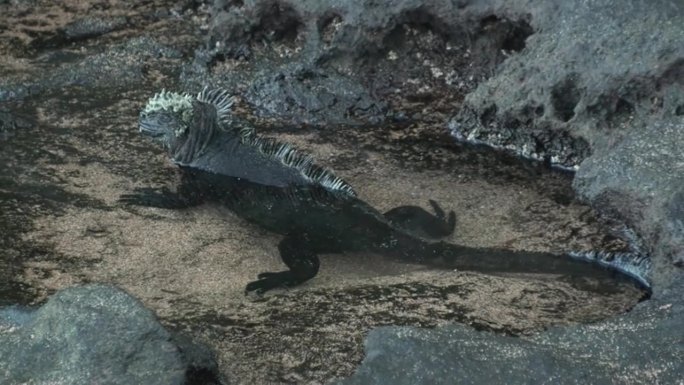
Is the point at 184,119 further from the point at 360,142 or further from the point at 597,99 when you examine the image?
the point at 597,99

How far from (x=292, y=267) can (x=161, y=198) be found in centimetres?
88

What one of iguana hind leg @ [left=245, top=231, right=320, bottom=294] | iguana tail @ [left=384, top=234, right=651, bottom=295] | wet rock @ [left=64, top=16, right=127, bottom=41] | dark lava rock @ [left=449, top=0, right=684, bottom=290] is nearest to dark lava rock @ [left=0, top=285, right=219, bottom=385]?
iguana hind leg @ [left=245, top=231, right=320, bottom=294]

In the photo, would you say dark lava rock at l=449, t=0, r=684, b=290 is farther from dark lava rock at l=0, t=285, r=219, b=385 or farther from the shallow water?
dark lava rock at l=0, t=285, r=219, b=385

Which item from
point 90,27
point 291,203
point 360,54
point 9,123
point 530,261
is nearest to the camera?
point 530,261

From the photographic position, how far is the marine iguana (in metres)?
4.36

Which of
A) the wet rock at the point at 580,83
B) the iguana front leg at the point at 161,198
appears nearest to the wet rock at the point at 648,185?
the wet rock at the point at 580,83

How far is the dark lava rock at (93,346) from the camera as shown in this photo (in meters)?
3.03

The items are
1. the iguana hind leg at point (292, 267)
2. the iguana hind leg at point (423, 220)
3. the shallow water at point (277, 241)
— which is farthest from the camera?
the iguana hind leg at point (423, 220)

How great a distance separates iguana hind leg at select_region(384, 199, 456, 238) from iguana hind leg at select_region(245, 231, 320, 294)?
0.43m

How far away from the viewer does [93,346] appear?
309cm

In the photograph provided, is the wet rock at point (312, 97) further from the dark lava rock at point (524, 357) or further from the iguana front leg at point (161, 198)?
the dark lava rock at point (524, 357)

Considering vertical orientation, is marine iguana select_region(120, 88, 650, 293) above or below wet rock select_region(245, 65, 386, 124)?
below

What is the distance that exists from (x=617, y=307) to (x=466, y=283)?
59cm

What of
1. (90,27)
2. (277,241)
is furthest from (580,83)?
(90,27)
